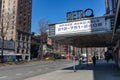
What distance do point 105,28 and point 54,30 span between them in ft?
20.2

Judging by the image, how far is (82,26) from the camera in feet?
68.9

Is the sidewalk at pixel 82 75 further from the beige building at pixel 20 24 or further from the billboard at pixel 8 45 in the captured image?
the beige building at pixel 20 24

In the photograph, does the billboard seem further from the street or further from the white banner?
the white banner

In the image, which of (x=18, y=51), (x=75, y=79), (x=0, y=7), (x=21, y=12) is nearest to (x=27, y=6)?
(x=21, y=12)

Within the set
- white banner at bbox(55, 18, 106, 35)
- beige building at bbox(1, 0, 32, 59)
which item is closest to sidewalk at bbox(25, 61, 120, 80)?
white banner at bbox(55, 18, 106, 35)

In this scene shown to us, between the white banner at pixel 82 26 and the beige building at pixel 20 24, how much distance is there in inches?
2732

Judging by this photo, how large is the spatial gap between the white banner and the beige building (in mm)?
69404

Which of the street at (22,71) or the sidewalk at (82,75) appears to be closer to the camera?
the sidewalk at (82,75)

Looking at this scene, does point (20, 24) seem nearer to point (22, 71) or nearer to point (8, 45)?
point (8, 45)

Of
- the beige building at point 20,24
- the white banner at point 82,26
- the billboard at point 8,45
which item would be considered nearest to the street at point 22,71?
the white banner at point 82,26

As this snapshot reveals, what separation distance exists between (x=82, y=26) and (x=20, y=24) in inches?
3117

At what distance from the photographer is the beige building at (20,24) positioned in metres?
91.2

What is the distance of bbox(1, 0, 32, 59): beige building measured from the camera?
299ft

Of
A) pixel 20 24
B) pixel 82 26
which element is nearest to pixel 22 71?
pixel 82 26
